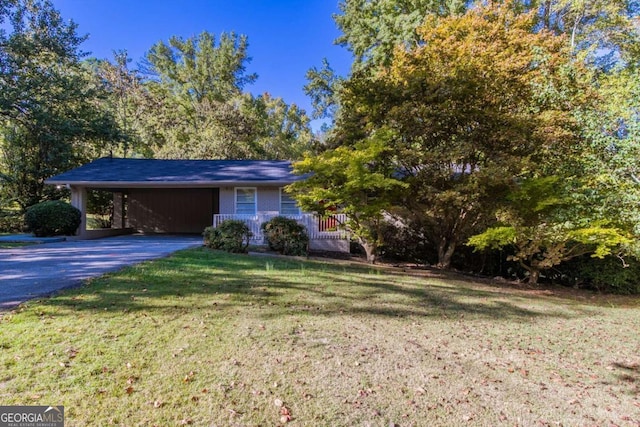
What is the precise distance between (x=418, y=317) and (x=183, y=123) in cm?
2700

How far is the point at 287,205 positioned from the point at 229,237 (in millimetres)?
4341

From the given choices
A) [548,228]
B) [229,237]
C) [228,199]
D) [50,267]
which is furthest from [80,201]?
[548,228]

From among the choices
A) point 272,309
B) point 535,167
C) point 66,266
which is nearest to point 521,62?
point 535,167

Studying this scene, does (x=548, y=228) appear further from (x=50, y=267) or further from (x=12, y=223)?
(x=12, y=223)

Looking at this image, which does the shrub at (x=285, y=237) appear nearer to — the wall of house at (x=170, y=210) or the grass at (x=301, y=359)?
the grass at (x=301, y=359)

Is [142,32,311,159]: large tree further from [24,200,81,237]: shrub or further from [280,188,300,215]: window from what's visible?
[24,200,81,237]: shrub

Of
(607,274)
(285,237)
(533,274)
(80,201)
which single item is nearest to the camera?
(607,274)

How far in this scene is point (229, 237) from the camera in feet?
34.7

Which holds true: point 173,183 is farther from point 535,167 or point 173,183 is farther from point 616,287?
point 616,287

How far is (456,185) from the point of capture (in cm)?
895

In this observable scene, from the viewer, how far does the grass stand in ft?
9.21

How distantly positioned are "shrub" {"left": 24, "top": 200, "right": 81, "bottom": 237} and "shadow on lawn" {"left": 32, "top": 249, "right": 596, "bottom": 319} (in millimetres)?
7086

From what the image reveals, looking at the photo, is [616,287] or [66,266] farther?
[616,287]

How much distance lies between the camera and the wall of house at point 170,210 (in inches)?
732
